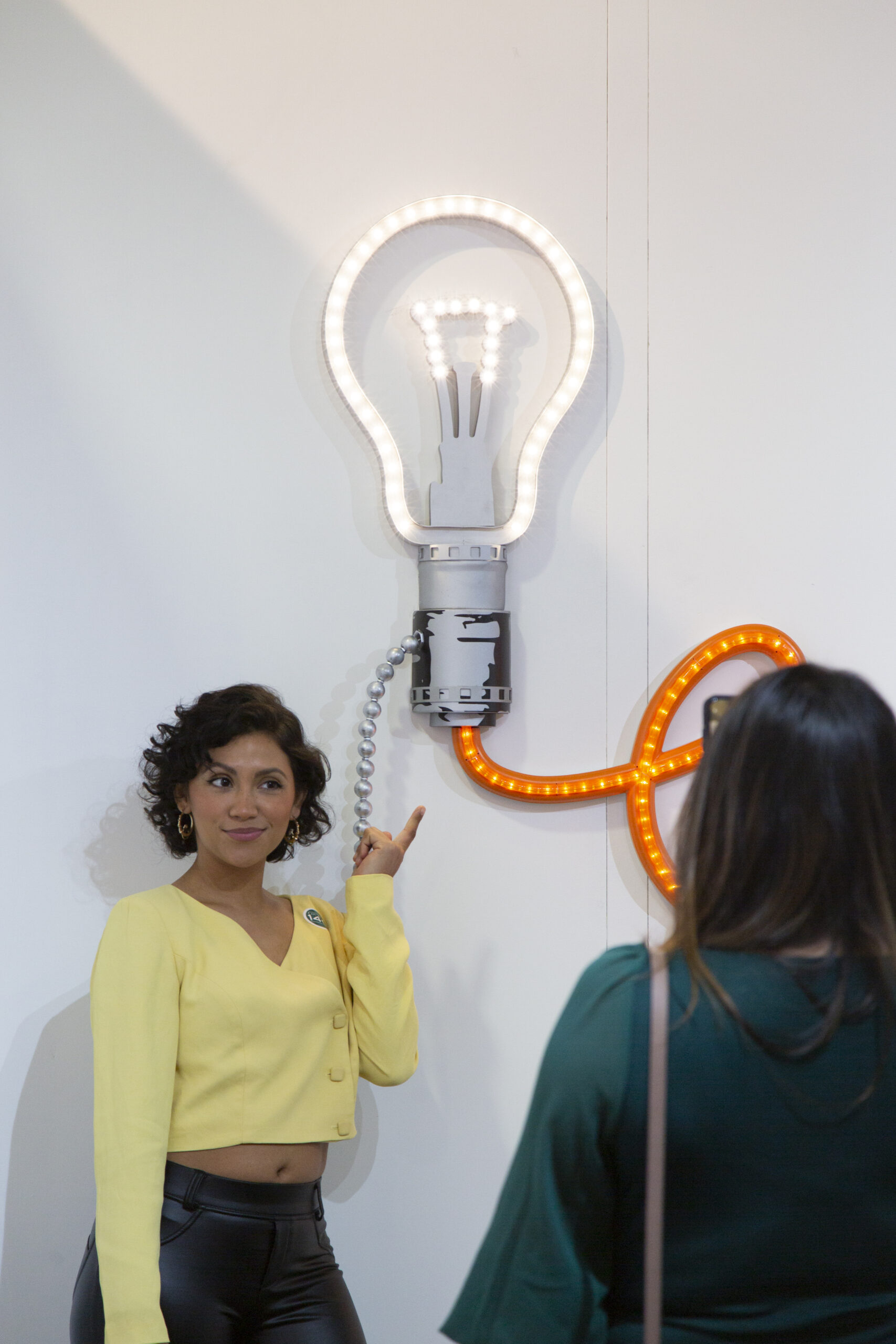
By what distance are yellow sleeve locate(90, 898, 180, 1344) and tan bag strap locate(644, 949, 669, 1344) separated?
0.85 m

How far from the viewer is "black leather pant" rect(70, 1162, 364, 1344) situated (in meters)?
1.66

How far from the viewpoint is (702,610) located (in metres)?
→ 2.35

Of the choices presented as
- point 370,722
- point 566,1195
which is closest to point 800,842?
point 566,1195

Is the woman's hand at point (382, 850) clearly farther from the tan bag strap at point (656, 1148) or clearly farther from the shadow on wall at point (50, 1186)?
the tan bag strap at point (656, 1148)

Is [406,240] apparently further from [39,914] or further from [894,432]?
[39,914]

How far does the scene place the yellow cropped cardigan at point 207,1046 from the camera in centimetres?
162

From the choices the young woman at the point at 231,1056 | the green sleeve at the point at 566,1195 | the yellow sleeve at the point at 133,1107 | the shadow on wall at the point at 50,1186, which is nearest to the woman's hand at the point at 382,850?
the young woman at the point at 231,1056

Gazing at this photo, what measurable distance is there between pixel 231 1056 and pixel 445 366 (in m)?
1.30

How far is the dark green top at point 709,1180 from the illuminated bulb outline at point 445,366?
4.36 feet

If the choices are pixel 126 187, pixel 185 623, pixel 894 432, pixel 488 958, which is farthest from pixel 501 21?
pixel 488 958

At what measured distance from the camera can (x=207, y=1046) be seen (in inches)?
67.8

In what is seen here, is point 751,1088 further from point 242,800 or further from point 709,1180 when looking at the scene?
point 242,800

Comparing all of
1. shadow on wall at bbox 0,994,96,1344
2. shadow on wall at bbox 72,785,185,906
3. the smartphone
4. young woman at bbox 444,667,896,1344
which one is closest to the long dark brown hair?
young woman at bbox 444,667,896,1344

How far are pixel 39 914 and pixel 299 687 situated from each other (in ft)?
2.06
